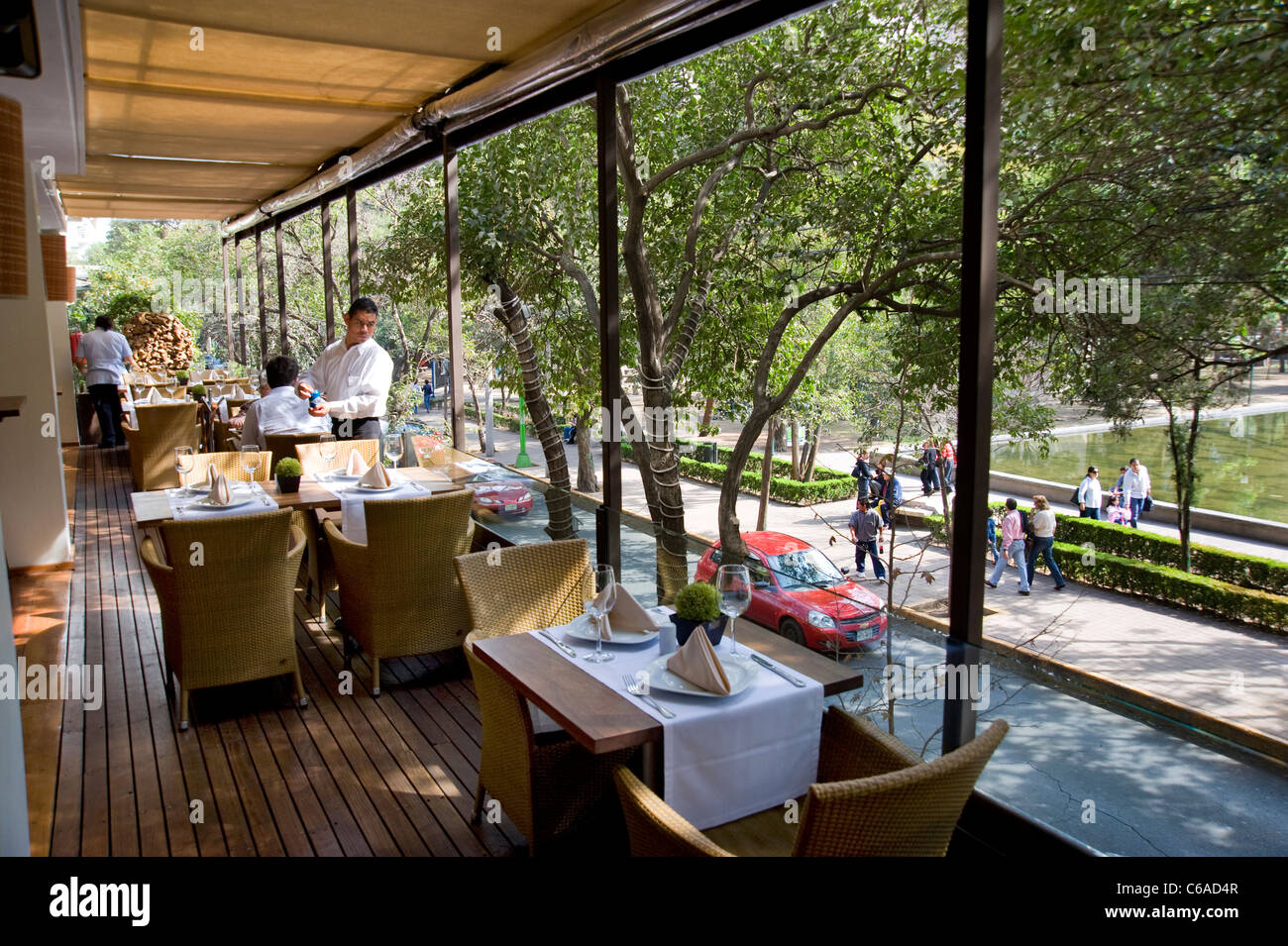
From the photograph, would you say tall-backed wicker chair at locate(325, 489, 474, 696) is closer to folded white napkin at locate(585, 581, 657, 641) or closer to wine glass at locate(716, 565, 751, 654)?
folded white napkin at locate(585, 581, 657, 641)

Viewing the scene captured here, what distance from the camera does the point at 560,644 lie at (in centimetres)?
270

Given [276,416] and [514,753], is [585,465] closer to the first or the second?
[276,416]

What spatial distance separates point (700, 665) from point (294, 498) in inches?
118

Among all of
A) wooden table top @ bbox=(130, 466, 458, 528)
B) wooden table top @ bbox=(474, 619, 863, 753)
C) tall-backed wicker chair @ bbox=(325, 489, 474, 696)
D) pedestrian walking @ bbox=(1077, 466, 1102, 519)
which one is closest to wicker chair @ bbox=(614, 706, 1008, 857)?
wooden table top @ bbox=(474, 619, 863, 753)

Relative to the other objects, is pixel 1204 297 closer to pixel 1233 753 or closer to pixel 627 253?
pixel 627 253

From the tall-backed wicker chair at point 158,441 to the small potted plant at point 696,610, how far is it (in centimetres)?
686

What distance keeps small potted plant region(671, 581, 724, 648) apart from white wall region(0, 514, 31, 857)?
1.52m

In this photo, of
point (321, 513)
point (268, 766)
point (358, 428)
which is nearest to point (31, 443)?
point (358, 428)

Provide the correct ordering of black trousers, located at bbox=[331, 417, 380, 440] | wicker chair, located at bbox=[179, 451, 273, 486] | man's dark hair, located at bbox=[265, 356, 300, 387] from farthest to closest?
man's dark hair, located at bbox=[265, 356, 300, 387]
black trousers, located at bbox=[331, 417, 380, 440]
wicker chair, located at bbox=[179, 451, 273, 486]

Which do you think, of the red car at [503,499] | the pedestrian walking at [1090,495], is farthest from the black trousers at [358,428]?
the pedestrian walking at [1090,495]

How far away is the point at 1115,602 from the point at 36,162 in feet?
53.1

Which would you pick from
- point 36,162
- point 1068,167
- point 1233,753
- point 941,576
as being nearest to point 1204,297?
point 1068,167

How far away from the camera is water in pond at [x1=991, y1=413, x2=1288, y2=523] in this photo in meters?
11.2

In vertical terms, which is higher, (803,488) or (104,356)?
(104,356)
